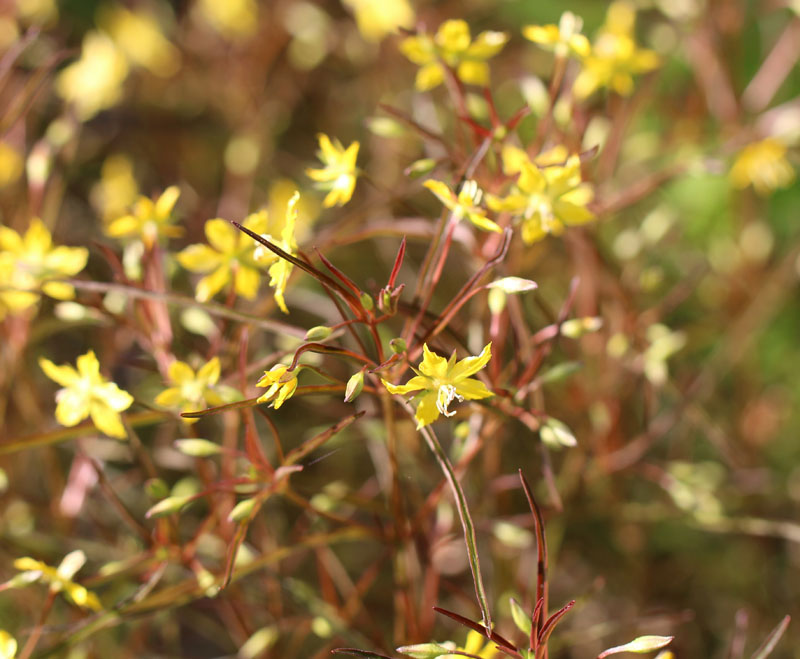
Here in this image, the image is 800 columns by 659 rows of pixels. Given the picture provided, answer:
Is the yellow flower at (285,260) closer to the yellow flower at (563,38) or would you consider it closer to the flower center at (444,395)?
the flower center at (444,395)

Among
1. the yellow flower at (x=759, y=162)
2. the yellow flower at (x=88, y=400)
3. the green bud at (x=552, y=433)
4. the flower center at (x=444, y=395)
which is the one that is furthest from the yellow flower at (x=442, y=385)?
the yellow flower at (x=759, y=162)

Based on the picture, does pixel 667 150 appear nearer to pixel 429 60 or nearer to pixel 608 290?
pixel 608 290

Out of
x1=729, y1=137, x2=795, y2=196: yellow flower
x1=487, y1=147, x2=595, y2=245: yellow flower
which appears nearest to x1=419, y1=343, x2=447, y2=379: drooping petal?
x1=487, y1=147, x2=595, y2=245: yellow flower

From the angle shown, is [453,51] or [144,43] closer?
[453,51]

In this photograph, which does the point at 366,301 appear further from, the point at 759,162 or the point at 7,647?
the point at 759,162

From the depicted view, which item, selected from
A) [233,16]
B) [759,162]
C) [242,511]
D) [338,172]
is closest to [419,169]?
[338,172]

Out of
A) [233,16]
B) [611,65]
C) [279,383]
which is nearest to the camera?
[279,383]
